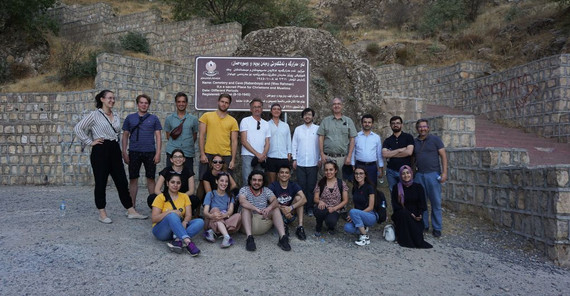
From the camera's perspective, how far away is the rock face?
283 inches

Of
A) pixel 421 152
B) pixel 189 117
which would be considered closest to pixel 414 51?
pixel 421 152

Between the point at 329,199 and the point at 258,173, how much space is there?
1.08m

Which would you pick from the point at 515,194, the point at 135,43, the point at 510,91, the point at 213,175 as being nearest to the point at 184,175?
the point at 213,175

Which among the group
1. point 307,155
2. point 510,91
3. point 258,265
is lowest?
point 258,265

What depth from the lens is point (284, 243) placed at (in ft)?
13.6

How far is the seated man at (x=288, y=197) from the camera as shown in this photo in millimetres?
4505

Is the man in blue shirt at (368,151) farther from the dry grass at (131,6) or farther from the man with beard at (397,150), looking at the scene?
the dry grass at (131,6)

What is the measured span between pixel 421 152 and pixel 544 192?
1543mm

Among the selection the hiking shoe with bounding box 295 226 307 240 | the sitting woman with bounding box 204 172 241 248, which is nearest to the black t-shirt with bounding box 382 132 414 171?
the hiking shoe with bounding box 295 226 307 240

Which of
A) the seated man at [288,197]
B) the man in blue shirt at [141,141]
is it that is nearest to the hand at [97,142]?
the man in blue shirt at [141,141]

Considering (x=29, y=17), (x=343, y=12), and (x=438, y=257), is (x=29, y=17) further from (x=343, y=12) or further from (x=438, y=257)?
(x=343, y=12)

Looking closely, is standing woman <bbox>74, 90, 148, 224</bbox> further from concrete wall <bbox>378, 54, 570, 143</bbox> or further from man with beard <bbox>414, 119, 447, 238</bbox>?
concrete wall <bbox>378, 54, 570, 143</bbox>

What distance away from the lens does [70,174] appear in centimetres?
935

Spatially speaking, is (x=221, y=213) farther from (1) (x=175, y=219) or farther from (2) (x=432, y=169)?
(2) (x=432, y=169)
